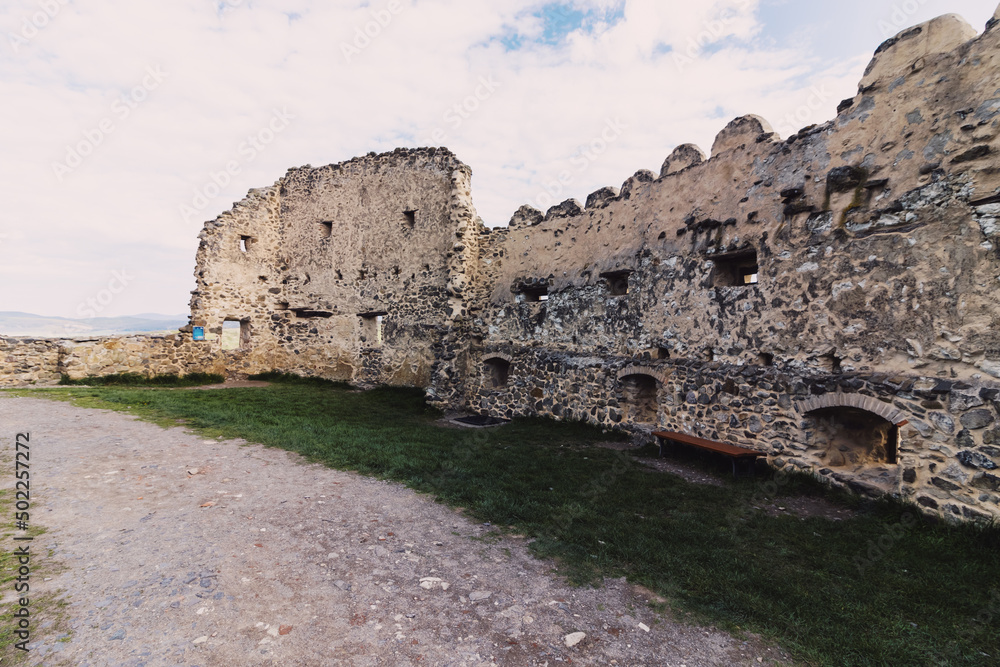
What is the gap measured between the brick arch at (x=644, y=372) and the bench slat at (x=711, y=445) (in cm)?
103

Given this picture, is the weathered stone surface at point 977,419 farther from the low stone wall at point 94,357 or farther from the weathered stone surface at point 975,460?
the low stone wall at point 94,357

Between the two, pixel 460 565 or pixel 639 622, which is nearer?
pixel 639 622

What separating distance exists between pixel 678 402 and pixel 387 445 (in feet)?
16.7

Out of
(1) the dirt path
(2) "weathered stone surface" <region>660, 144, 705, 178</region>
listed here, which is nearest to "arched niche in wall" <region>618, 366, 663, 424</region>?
(2) "weathered stone surface" <region>660, 144, 705, 178</region>

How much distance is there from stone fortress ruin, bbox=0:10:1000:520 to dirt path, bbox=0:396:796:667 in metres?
4.36

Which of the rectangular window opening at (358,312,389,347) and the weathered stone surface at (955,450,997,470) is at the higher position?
the rectangular window opening at (358,312,389,347)

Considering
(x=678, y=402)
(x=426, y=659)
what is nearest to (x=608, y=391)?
(x=678, y=402)

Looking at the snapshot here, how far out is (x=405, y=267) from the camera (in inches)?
544

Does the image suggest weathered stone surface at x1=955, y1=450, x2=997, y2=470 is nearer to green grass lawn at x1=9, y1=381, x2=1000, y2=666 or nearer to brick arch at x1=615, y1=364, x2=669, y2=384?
green grass lawn at x1=9, y1=381, x2=1000, y2=666

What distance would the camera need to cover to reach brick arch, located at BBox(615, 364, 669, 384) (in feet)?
28.0

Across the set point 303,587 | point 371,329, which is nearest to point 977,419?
point 303,587

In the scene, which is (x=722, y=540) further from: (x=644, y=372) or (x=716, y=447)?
(x=644, y=372)

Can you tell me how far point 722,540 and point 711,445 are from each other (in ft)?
8.72

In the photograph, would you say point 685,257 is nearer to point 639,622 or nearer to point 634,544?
point 634,544
